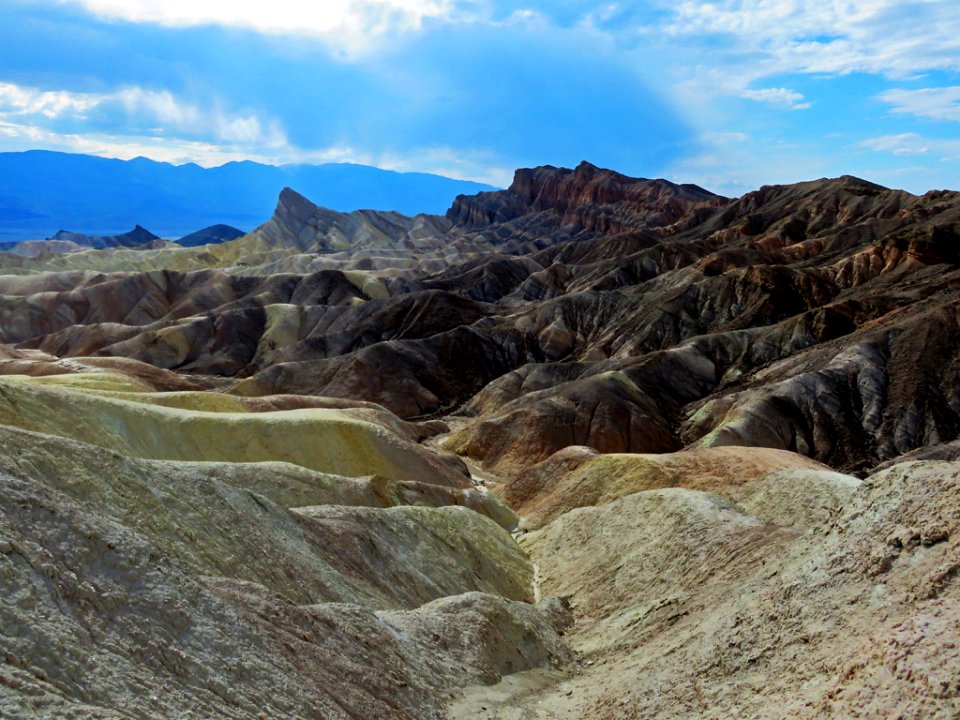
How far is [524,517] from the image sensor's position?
1635 inches

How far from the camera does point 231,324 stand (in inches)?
4213

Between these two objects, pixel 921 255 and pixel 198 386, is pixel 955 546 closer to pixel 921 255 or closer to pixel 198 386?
pixel 198 386

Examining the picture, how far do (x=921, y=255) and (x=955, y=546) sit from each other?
85155mm

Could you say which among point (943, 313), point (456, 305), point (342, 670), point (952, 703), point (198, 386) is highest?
point (456, 305)

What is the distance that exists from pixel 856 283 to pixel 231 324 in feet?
231

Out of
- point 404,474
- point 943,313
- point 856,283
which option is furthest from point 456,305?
point 404,474

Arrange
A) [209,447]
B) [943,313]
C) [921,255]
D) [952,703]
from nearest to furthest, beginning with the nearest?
1. [952,703]
2. [209,447]
3. [943,313]
4. [921,255]

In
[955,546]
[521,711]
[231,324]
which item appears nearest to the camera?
[955,546]

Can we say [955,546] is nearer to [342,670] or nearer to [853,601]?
[853,601]

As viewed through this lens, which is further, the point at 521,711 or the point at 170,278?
the point at 170,278

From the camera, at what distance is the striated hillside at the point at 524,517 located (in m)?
13.2

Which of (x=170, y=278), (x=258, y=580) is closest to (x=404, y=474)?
(x=258, y=580)

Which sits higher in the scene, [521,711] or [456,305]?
[456,305]

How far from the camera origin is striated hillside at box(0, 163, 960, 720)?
13.2 meters
